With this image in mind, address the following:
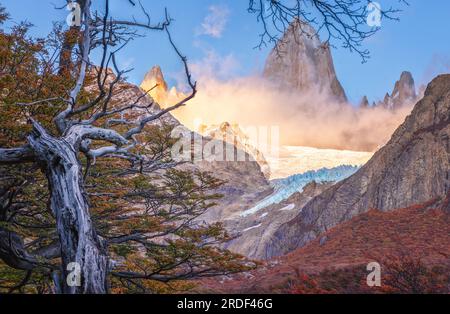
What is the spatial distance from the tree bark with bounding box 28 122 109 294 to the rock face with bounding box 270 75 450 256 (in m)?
21.3

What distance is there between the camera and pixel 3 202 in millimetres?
8273

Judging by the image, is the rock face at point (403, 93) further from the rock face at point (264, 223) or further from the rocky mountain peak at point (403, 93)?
the rock face at point (264, 223)

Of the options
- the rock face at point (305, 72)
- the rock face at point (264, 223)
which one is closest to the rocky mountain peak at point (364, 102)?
the rock face at point (305, 72)

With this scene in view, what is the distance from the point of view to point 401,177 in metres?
27.3

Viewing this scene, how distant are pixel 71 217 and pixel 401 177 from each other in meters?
25.7

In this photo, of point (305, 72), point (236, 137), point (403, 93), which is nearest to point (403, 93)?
point (403, 93)

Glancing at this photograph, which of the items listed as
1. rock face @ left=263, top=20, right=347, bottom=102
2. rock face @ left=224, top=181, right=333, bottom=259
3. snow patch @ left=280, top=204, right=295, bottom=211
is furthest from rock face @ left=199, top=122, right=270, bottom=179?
snow patch @ left=280, top=204, right=295, bottom=211

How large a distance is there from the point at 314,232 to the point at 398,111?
101460 millimetres

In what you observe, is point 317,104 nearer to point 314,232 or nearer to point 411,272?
point 314,232

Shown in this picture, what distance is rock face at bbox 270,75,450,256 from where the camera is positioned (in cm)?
2556

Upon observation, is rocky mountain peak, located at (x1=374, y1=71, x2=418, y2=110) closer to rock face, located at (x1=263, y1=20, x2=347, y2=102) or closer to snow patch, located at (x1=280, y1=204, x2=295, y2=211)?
rock face, located at (x1=263, y1=20, x2=347, y2=102)

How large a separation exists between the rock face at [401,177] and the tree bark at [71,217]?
70.0 ft

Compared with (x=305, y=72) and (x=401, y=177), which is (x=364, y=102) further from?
(x=401, y=177)

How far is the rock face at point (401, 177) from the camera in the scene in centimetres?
2556
